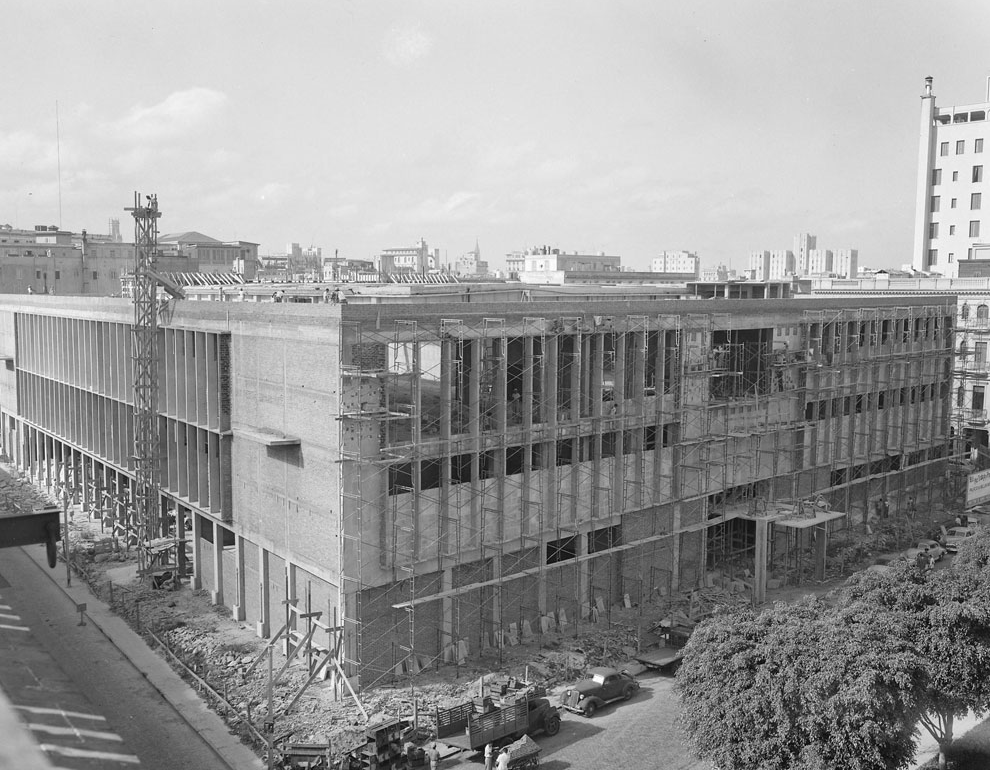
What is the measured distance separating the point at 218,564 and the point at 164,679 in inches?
292

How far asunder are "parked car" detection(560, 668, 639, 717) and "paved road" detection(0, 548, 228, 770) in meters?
10.8

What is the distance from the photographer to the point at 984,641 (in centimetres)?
2541

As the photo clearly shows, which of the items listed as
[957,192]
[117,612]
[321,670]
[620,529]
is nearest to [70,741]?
[321,670]

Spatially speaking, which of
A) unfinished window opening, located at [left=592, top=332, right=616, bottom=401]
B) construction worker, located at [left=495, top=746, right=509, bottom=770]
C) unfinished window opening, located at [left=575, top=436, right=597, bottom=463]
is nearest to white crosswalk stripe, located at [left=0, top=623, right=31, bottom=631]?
construction worker, located at [left=495, top=746, right=509, bottom=770]

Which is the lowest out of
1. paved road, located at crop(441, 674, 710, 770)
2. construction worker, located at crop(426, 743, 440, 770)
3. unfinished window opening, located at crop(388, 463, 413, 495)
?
paved road, located at crop(441, 674, 710, 770)

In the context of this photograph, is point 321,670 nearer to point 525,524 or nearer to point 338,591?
point 338,591

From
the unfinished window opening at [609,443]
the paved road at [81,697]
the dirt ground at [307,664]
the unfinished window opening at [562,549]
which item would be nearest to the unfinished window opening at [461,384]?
the unfinished window opening at [562,549]

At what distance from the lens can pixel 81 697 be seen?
3152 centimetres

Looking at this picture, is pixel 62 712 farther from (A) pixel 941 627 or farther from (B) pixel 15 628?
(A) pixel 941 627

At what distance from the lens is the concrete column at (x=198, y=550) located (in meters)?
41.7

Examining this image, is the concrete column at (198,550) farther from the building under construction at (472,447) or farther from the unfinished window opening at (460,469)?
the unfinished window opening at (460,469)

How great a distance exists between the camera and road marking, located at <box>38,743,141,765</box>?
2703 centimetres

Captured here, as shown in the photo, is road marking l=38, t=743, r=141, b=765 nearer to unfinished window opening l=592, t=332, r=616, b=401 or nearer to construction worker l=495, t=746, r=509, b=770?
construction worker l=495, t=746, r=509, b=770

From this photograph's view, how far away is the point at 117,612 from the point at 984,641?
105 ft
